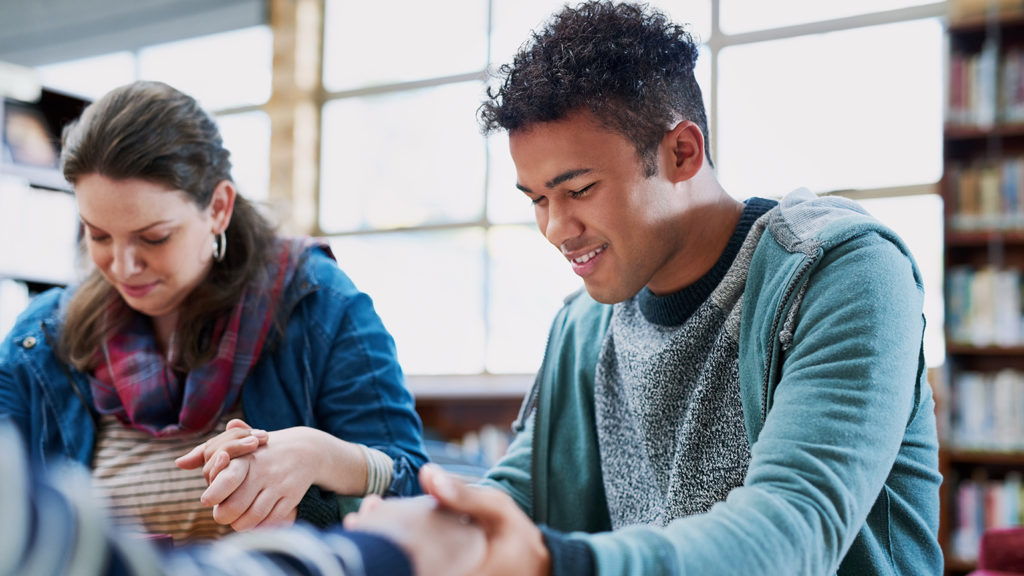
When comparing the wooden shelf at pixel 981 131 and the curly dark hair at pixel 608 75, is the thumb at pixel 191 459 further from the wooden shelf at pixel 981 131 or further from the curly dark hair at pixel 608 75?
the wooden shelf at pixel 981 131

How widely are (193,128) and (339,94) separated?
13.4 feet

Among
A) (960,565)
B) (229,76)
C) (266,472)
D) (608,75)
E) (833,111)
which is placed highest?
(229,76)

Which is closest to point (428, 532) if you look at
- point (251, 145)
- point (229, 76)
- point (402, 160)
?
point (402, 160)

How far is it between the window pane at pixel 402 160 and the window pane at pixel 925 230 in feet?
6.86

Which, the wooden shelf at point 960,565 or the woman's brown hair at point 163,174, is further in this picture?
the wooden shelf at point 960,565

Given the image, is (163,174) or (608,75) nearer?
(608,75)

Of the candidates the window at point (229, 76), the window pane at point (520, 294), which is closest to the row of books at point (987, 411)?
the window pane at point (520, 294)

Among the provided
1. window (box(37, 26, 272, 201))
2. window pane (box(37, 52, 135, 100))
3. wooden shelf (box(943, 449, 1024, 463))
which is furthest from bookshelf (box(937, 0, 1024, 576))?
window pane (box(37, 52, 135, 100))

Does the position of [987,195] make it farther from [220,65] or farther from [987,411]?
[220,65]

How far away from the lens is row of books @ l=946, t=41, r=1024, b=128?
10.6 feet

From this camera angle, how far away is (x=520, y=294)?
16.0ft

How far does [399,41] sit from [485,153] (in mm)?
960

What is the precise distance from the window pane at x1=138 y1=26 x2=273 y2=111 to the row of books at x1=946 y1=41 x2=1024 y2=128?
3.89m

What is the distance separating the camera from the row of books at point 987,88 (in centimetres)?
323
